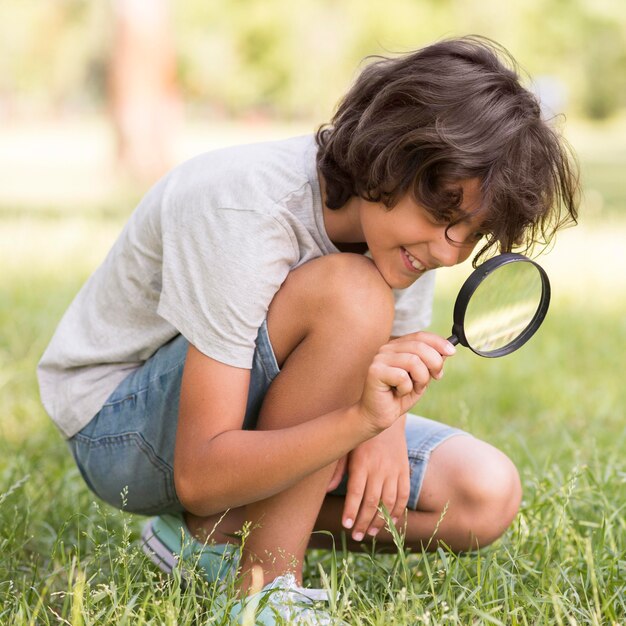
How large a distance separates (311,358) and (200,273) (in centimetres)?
25

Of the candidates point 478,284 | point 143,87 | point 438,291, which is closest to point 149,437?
point 478,284

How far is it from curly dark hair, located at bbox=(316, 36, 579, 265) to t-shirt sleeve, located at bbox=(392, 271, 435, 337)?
31cm

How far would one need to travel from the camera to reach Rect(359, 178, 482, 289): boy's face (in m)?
1.66

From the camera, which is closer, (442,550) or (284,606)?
(284,606)

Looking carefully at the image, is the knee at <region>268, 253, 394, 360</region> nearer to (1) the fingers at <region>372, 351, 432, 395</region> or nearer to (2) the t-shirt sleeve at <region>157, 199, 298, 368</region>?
(2) the t-shirt sleeve at <region>157, 199, 298, 368</region>

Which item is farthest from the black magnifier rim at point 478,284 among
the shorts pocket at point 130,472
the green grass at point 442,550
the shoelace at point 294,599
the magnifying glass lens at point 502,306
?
the shorts pocket at point 130,472

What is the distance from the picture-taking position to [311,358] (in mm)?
1694

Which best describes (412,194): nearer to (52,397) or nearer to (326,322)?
(326,322)

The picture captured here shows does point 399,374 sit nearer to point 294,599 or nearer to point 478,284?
point 478,284

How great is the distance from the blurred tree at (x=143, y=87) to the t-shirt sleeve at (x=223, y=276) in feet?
26.9

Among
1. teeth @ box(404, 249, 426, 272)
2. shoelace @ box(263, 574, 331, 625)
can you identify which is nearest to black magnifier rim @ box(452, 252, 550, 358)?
teeth @ box(404, 249, 426, 272)

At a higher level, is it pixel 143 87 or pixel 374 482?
pixel 374 482

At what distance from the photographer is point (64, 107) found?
47.2 metres

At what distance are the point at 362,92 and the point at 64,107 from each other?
48056 mm
